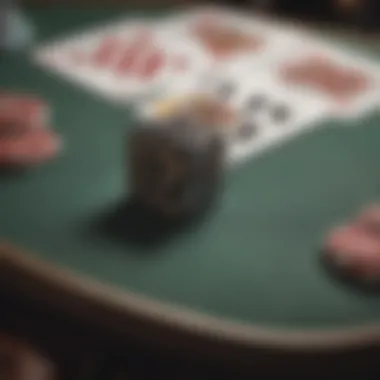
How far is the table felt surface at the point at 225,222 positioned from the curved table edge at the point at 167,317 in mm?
255

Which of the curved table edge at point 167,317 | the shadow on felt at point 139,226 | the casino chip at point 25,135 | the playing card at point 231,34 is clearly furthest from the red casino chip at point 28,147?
the curved table edge at point 167,317

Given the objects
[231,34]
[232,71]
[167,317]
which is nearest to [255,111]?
[232,71]

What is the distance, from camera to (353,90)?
3.90ft

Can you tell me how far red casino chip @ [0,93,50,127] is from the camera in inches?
41.2

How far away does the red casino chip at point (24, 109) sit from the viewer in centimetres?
105

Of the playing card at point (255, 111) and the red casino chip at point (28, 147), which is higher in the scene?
the playing card at point (255, 111)

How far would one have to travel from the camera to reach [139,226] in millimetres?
901

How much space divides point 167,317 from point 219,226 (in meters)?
0.40

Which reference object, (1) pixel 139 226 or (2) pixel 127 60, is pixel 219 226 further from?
(2) pixel 127 60

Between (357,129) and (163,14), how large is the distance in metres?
0.43

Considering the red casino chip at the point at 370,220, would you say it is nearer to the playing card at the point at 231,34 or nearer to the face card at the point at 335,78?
the face card at the point at 335,78

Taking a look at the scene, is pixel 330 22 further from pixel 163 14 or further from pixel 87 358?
pixel 87 358

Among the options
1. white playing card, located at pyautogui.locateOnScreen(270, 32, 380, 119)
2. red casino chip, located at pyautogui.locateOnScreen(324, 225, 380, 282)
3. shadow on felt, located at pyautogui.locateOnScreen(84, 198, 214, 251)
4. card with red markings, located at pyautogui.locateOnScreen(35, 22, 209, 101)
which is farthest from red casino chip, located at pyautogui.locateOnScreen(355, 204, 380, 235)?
card with red markings, located at pyautogui.locateOnScreen(35, 22, 209, 101)

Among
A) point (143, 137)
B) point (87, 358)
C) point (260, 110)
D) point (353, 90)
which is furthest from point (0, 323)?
point (353, 90)
